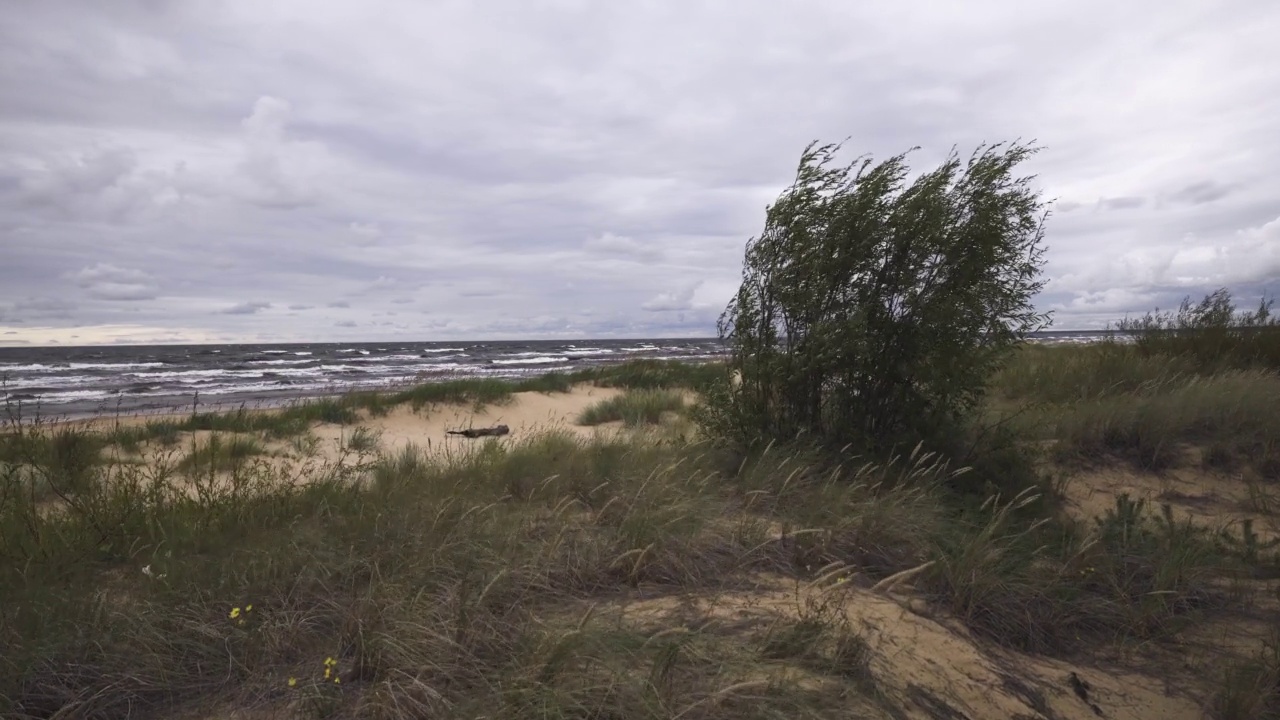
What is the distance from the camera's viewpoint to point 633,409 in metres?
14.6

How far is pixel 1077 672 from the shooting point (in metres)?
4.11

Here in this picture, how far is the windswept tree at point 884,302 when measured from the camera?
6.98 metres

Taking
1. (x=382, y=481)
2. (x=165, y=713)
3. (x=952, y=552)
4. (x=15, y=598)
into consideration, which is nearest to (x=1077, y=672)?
(x=952, y=552)

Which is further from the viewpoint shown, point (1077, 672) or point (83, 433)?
point (83, 433)

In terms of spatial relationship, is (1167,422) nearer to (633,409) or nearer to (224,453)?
(633,409)

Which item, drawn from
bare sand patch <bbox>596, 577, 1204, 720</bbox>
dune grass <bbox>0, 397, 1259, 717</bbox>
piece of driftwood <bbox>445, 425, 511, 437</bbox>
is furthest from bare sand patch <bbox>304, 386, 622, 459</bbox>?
bare sand patch <bbox>596, 577, 1204, 720</bbox>

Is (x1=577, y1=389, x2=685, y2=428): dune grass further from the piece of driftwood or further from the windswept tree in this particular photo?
the windswept tree

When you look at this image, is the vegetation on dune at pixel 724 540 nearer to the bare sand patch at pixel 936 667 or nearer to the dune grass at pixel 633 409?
the bare sand patch at pixel 936 667

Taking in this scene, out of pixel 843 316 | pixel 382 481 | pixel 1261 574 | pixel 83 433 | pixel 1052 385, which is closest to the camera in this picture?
pixel 1261 574

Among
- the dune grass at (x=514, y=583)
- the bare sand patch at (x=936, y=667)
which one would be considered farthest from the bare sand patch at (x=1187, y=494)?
the bare sand patch at (x=936, y=667)

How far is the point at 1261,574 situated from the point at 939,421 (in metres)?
2.60

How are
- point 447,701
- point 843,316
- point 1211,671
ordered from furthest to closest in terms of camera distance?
point 843,316 < point 1211,671 < point 447,701

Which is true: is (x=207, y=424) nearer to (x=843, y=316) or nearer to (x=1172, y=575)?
(x=843, y=316)

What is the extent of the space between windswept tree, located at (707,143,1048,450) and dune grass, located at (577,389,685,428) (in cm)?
621
